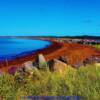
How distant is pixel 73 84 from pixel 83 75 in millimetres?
803

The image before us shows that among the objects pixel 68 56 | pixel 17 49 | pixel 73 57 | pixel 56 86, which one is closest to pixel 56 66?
pixel 56 86

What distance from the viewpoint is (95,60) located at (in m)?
18.7

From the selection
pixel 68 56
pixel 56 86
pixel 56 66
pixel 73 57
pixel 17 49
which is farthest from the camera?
pixel 17 49

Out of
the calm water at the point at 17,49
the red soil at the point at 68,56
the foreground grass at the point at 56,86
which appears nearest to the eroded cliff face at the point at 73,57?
the red soil at the point at 68,56

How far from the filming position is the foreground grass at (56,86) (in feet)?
37.2

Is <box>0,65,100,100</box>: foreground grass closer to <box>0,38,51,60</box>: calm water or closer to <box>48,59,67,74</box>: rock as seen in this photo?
<box>48,59,67,74</box>: rock

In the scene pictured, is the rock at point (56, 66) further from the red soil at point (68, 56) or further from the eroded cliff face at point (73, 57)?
the red soil at point (68, 56)

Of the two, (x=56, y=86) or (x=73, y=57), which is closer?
(x=56, y=86)

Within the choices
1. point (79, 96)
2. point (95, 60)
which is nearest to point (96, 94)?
point (79, 96)

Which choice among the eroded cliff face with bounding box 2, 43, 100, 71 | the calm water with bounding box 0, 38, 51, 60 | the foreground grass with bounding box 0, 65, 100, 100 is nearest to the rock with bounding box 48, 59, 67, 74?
the eroded cliff face with bounding box 2, 43, 100, 71

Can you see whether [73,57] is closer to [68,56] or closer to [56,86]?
[68,56]

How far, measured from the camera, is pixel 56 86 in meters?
12.0

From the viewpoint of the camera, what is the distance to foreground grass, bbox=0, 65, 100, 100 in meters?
11.4

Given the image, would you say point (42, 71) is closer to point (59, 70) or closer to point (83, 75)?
point (59, 70)
